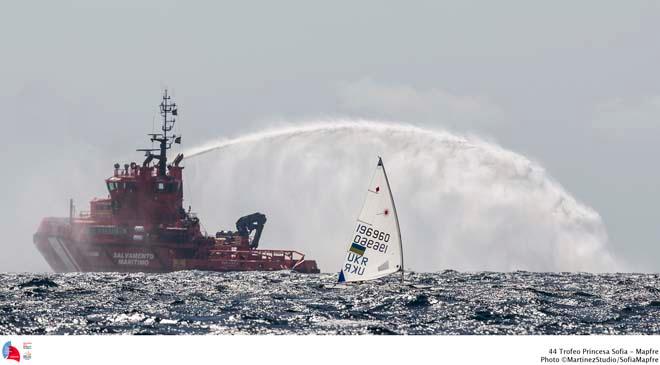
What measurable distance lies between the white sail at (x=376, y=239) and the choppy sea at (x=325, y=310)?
926 millimetres

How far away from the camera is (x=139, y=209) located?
69.9 meters

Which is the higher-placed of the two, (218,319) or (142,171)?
A: (142,171)

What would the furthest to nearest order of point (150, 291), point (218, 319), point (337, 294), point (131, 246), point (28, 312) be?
point (131, 246) → point (150, 291) → point (337, 294) → point (28, 312) → point (218, 319)

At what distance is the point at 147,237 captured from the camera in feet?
226

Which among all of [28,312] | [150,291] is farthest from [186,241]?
[28,312]

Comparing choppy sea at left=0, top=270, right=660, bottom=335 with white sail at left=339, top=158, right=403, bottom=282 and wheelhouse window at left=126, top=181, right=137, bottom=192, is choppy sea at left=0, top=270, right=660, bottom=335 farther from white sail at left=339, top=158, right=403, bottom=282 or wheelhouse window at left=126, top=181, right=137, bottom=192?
wheelhouse window at left=126, top=181, right=137, bottom=192

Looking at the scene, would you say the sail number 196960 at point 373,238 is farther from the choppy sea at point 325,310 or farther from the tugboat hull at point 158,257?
the tugboat hull at point 158,257

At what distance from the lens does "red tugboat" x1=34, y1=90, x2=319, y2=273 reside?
68.2 meters

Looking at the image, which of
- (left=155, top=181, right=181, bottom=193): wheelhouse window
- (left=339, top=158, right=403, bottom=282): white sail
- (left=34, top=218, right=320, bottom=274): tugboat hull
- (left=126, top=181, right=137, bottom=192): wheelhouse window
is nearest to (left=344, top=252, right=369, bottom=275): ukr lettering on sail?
(left=339, top=158, right=403, bottom=282): white sail

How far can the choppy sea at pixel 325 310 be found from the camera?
25.9m
